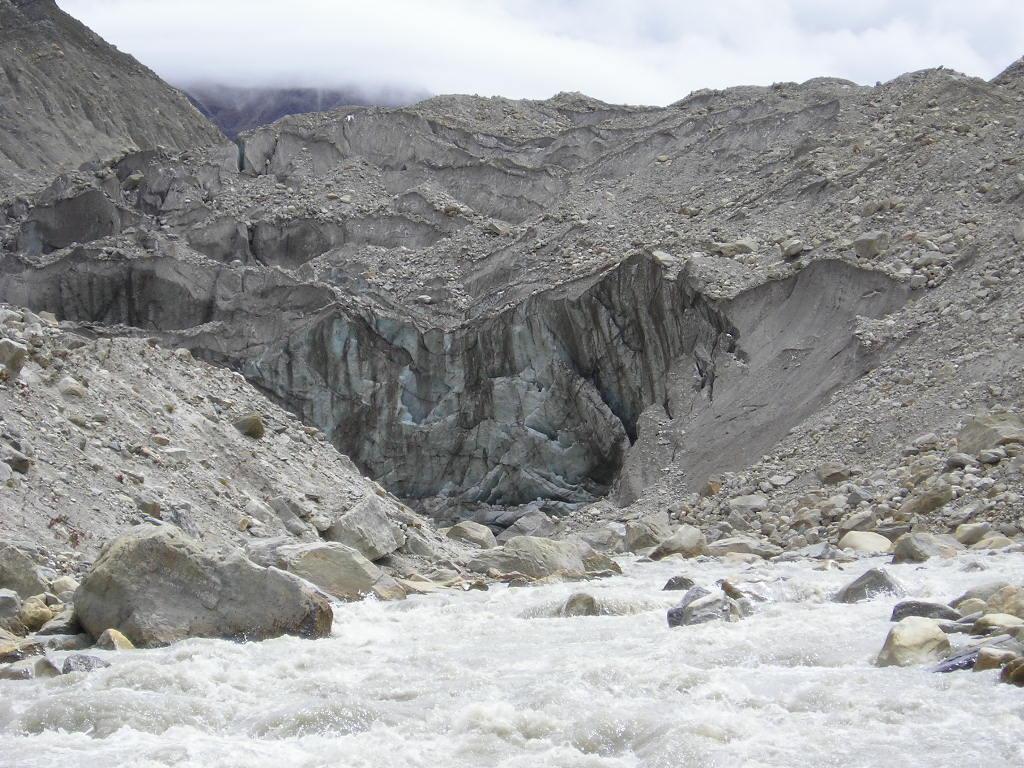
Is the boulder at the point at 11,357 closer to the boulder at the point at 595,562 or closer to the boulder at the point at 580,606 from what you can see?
the boulder at the point at 580,606

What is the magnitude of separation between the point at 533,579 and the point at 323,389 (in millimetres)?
16492

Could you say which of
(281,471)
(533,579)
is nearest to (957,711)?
(533,579)

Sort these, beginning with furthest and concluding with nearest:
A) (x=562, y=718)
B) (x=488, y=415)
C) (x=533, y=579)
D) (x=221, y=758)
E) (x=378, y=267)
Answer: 1. (x=378, y=267)
2. (x=488, y=415)
3. (x=533, y=579)
4. (x=562, y=718)
5. (x=221, y=758)

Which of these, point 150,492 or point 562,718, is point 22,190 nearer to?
point 150,492

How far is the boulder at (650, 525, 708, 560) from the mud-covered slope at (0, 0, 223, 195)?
113ft

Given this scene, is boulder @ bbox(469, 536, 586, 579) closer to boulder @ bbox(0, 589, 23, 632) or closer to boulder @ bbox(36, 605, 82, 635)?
boulder @ bbox(36, 605, 82, 635)

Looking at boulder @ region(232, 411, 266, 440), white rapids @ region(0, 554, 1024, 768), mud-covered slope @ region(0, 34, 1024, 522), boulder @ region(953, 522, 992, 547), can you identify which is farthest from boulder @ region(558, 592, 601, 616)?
mud-covered slope @ region(0, 34, 1024, 522)

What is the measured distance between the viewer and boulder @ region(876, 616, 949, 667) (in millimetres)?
8922

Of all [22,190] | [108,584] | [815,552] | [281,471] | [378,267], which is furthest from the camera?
[22,190]

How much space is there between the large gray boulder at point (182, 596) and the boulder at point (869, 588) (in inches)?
203

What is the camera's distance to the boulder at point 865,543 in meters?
15.9

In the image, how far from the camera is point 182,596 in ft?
33.1

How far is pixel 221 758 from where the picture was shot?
722cm

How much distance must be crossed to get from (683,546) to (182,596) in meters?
9.28
